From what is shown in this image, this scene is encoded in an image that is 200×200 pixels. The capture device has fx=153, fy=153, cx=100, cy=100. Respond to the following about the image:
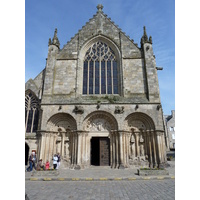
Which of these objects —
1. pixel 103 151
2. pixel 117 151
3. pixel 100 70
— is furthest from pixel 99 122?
pixel 100 70

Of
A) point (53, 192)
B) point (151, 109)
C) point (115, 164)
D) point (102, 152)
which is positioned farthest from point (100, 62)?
point (53, 192)

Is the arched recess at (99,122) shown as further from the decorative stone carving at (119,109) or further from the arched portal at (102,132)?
the decorative stone carving at (119,109)

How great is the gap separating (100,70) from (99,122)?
535 centimetres

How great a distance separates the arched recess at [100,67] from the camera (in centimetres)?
1507

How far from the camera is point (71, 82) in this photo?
14875 mm

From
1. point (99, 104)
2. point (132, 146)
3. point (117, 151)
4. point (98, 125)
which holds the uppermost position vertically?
point (99, 104)

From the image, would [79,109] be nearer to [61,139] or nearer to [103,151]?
[61,139]

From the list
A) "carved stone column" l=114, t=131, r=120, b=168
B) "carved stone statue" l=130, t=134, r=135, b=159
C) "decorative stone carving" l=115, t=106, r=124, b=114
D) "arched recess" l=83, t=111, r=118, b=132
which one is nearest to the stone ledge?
"carved stone column" l=114, t=131, r=120, b=168

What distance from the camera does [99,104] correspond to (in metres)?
13.4

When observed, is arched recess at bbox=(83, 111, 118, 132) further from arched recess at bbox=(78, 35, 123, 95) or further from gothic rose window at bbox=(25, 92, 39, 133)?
gothic rose window at bbox=(25, 92, 39, 133)

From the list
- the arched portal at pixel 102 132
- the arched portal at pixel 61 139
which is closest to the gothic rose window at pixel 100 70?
the arched portal at pixel 102 132

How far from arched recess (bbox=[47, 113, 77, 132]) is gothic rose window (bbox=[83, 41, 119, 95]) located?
3.09 m

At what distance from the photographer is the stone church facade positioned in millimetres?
12906

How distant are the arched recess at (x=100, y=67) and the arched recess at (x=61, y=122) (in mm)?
2797
